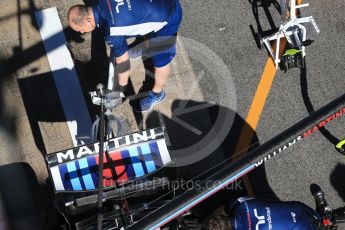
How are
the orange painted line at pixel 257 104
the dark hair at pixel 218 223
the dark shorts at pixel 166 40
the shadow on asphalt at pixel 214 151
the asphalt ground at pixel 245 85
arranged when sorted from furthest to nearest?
the orange painted line at pixel 257 104
the asphalt ground at pixel 245 85
the shadow on asphalt at pixel 214 151
the dark shorts at pixel 166 40
the dark hair at pixel 218 223

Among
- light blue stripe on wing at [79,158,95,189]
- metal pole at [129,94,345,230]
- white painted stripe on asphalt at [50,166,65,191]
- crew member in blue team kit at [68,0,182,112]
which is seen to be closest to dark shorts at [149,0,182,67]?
crew member in blue team kit at [68,0,182,112]

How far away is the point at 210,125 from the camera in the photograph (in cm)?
580

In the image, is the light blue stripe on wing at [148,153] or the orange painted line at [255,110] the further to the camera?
the orange painted line at [255,110]

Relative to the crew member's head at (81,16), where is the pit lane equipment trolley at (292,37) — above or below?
below

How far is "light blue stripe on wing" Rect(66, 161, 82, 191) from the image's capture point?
14.8 feet

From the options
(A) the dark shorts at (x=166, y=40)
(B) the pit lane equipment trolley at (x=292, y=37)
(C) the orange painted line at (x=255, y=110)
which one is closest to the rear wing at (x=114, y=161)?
(A) the dark shorts at (x=166, y=40)

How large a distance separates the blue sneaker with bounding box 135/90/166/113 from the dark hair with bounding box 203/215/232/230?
1949 mm

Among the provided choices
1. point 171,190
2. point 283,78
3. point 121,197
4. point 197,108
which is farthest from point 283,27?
point 121,197

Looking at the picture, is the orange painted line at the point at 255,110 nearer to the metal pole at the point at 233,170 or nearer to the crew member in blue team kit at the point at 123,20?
the crew member in blue team kit at the point at 123,20

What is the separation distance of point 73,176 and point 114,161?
435mm

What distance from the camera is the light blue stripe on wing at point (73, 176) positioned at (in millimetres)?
4516

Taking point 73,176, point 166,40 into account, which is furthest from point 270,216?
point 166,40

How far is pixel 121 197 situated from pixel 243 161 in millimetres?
2461

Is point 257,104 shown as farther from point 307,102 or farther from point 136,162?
point 136,162
